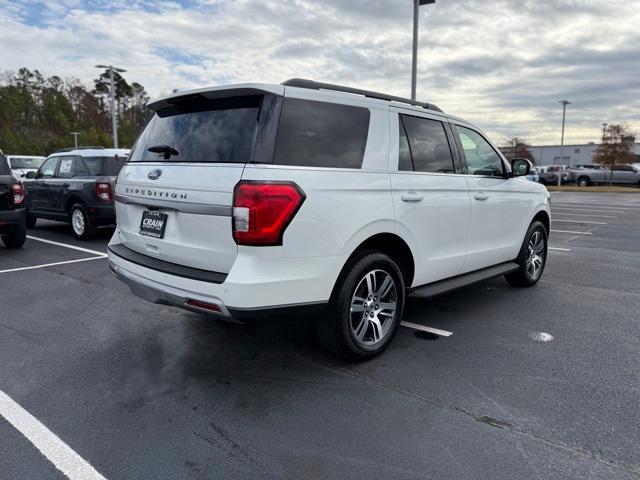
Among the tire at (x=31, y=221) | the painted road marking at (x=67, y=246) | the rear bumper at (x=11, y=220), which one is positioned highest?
the rear bumper at (x=11, y=220)

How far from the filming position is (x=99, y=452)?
2.46 m

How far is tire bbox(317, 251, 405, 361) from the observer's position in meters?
3.28

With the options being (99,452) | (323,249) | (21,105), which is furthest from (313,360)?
(21,105)

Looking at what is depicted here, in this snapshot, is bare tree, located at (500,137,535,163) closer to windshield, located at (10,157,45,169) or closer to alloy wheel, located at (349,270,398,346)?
windshield, located at (10,157,45,169)

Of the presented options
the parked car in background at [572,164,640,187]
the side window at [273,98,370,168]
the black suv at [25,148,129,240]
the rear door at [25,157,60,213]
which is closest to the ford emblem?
the side window at [273,98,370,168]

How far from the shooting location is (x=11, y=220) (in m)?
7.37

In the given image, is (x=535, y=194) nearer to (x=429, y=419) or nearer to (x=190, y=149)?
(x=429, y=419)

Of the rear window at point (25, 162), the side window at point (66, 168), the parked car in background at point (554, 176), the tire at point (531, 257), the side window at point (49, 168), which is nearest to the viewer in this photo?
the tire at point (531, 257)

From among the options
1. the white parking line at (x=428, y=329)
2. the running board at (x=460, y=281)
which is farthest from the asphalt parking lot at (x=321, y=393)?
the running board at (x=460, y=281)

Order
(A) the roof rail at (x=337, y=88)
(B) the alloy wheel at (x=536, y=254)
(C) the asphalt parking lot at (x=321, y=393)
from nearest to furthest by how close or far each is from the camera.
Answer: (C) the asphalt parking lot at (x=321, y=393)
(A) the roof rail at (x=337, y=88)
(B) the alloy wheel at (x=536, y=254)

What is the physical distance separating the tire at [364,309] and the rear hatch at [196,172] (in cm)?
83

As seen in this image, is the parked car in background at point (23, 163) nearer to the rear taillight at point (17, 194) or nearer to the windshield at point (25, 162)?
the windshield at point (25, 162)

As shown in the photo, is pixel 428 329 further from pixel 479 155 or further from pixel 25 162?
pixel 25 162

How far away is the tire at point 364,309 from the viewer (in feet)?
10.7
